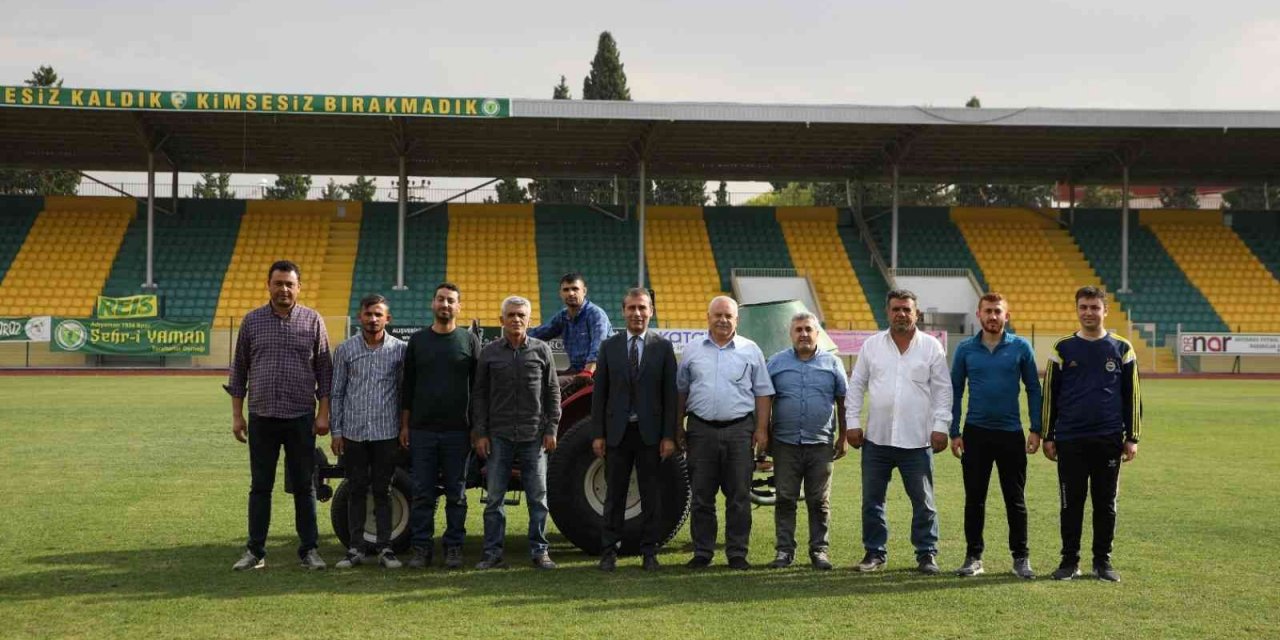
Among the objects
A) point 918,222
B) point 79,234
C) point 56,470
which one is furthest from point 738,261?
point 56,470

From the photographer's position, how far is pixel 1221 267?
37.1 meters

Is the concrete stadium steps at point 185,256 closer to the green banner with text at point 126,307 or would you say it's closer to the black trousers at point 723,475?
the green banner with text at point 126,307

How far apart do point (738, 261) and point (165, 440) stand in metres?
23.8

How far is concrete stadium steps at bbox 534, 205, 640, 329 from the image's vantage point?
3416 centimetres

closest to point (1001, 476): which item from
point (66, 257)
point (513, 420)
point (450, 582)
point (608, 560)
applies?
point (608, 560)

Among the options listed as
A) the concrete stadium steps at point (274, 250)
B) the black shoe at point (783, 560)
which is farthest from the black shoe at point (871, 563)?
the concrete stadium steps at point (274, 250)

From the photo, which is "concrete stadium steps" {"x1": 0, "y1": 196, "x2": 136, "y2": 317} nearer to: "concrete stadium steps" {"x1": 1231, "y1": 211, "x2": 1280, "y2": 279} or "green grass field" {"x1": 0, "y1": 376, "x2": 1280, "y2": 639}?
"green grass field" {"x1": 0, "y1": 376, "x2": 1280, "y2": 639}

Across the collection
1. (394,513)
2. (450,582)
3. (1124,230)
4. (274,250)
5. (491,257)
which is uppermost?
(1124,230)

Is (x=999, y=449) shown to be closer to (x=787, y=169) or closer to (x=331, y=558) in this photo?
(x=331, y=558)

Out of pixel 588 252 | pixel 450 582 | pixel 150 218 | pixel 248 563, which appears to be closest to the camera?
pixel 450 582

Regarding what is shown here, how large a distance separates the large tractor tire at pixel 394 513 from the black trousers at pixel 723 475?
6.03ft

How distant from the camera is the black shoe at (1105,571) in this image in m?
7.23

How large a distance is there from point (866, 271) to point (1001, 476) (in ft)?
95.6

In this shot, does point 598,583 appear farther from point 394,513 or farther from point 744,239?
point 744,239
